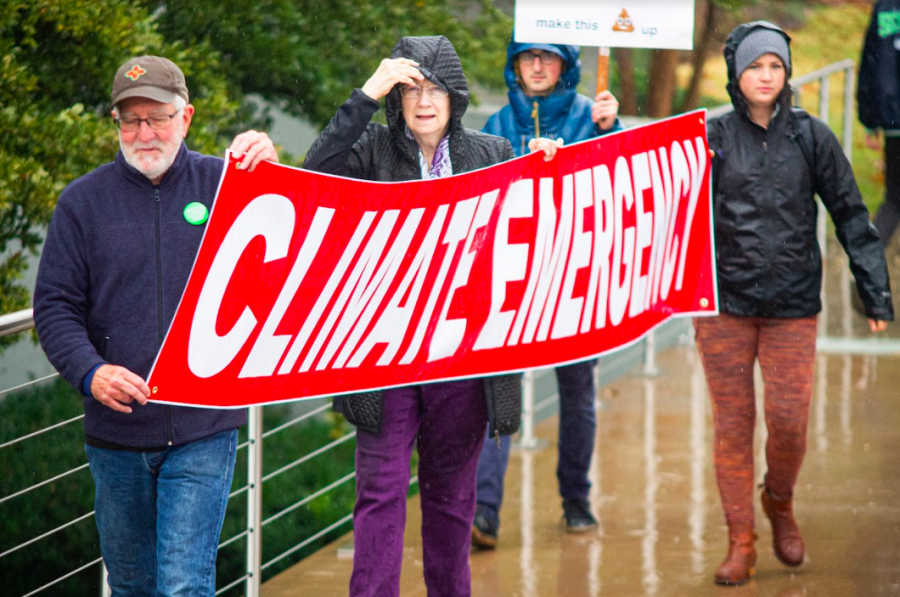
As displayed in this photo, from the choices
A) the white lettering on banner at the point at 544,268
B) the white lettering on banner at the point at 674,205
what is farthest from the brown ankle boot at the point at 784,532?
the white lettering on banner at the point at 544,268

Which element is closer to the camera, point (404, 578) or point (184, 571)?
point (184, 571)

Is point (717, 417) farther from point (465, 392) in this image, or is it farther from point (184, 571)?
point (184, 571)

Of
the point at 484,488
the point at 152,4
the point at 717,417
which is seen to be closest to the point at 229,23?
the point at 152,4

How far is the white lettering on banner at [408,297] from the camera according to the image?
14.6ft

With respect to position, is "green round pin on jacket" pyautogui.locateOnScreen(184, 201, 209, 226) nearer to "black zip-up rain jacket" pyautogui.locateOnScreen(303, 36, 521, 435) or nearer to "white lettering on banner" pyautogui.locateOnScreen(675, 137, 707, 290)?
"black zip-up rain jacket" pyautogui.locateOnScreen(303, 36, 521, 435)

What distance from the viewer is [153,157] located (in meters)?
3.87

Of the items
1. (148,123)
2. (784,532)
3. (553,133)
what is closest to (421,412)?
(148,123)

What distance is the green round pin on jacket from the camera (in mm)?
3939

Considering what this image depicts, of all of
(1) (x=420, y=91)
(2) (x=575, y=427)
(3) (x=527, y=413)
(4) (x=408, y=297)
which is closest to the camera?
(1) (x=420, y=91)

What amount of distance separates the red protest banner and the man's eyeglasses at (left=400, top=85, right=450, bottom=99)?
29 cm

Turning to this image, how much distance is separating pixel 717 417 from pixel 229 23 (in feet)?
14.5

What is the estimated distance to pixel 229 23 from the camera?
8.32 meters

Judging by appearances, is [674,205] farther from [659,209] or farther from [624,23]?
[624,23]

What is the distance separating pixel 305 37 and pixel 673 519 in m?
4.22
